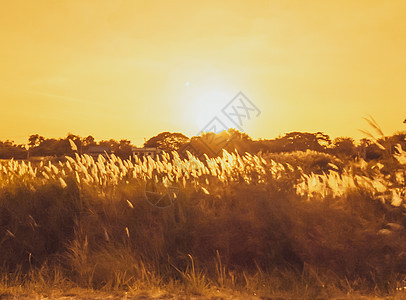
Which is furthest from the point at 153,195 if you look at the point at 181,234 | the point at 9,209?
the point at 9,209

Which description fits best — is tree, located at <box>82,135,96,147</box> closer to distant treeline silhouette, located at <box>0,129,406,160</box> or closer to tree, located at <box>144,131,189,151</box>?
distant treeline silhouette, located at <box>0,129,406,160</box>

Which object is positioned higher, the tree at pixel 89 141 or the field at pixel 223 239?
the tree at pixel 89 141

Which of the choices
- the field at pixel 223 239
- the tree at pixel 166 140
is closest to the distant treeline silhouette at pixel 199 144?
the tree at pixel 166 140

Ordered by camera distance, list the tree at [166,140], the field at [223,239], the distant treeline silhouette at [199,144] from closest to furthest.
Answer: the field at [223,239]
the distant treeline silhouette at [199,144]
the tree at [166,140]

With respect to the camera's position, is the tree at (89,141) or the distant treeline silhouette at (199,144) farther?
the tree at (89,141)

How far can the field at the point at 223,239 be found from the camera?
6.50m

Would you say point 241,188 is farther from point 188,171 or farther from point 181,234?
point 188,171

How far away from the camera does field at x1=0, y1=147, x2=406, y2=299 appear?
21.3 ft

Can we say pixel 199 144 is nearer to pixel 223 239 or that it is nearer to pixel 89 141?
pixel 89 141

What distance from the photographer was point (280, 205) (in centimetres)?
734

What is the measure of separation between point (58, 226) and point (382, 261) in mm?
5415

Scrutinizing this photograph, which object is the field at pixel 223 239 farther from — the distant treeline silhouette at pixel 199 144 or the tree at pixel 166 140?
the tree at pixel 166 140

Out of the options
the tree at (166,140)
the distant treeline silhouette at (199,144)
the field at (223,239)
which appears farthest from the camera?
the tree at (166,140)

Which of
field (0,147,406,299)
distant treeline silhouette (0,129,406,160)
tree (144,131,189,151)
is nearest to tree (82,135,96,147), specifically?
distant treeline silhouette (0,129,406,160)
